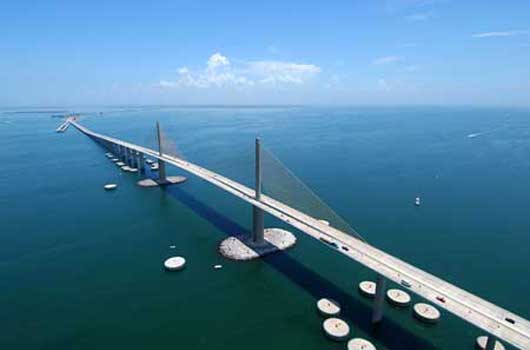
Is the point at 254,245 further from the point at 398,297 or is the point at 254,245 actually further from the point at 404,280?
the point at 404,280

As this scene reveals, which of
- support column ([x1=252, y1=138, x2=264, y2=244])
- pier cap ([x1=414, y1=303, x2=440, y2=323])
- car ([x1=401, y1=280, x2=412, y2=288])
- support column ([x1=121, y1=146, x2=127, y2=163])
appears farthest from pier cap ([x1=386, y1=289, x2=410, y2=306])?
Result: support column ([x1=121, y1=146, x2=127, y2=163])

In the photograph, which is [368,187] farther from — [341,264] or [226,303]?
[226,303]

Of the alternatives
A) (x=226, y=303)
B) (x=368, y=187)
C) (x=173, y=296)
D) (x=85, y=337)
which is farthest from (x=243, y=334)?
(x=368, y=187)

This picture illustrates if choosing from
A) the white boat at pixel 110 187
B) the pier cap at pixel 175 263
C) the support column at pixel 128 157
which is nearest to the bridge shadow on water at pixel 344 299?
the pier cap at pixel 175 263

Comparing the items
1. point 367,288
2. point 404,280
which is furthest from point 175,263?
point 404,280

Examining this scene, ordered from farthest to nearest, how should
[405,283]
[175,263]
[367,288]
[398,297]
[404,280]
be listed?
[175,263] < [367,288] < [398,297] < [404,280] < [405,283]

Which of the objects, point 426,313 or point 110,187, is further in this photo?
point 110,187
